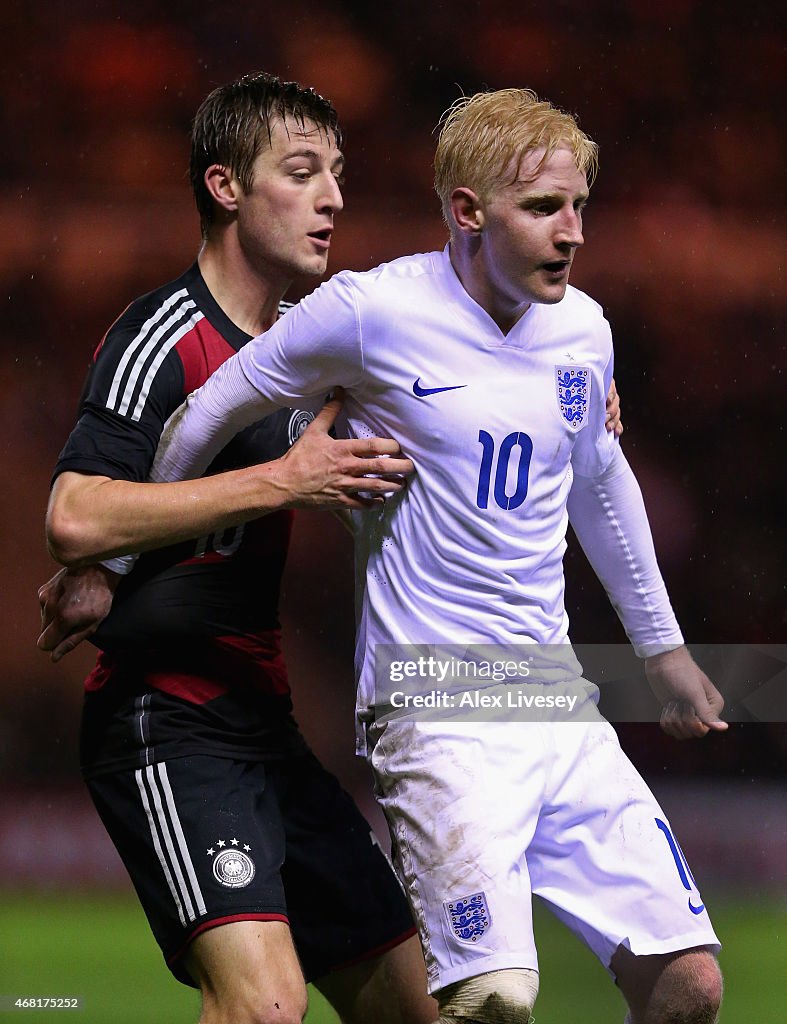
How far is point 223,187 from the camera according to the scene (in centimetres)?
251

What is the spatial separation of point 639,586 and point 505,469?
1.46 ft

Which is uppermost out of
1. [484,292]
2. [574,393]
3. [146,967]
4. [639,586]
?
[484,292]

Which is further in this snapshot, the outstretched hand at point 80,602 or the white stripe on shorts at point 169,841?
the outstretched hand at point 80,602

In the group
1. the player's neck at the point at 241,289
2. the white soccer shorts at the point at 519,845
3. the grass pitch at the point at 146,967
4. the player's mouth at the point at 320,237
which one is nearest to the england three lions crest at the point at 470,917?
the white soccer shorts at the point at 519,845

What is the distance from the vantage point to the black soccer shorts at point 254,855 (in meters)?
2.13

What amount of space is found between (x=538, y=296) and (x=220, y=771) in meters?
0.88

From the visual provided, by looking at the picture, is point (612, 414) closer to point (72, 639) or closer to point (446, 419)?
point (446, 419)

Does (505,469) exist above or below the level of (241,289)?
below

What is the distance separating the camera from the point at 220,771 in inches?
88.0

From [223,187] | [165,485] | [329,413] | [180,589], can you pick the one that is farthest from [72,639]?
[223,187]

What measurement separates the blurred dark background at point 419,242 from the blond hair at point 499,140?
285 cm

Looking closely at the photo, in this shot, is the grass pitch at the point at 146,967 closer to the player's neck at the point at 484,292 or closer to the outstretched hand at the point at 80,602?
the outstretched hand at the point at 80,602

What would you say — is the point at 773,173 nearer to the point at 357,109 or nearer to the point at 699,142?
the point at 699,142

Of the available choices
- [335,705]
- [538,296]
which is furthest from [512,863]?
[335,705]
